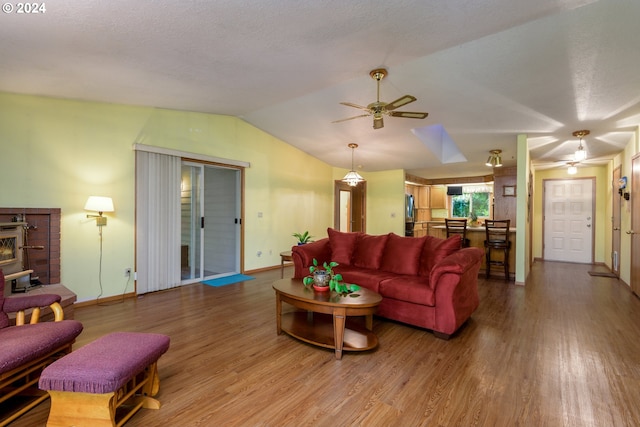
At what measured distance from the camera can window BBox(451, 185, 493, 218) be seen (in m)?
9.29

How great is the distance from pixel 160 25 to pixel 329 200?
5.97 meters

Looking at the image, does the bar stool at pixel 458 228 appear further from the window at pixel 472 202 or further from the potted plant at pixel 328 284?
the potted plant at pixel 328 284

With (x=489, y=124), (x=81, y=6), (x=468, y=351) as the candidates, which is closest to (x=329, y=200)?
(x=489, y=124)

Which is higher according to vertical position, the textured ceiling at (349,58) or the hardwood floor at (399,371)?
the textured ceiling at (349,58)

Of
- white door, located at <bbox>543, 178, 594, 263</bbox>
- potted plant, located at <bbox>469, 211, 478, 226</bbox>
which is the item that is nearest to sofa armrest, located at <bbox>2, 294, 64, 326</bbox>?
potted plant, located at <bbox>469, 211, 478, 226</bbox>

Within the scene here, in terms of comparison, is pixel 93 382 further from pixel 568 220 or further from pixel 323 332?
pixel 568 220

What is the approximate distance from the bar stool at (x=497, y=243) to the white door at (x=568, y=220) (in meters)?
3.18

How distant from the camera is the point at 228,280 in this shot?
5273mm

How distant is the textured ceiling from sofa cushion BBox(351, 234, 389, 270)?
77.5 inches

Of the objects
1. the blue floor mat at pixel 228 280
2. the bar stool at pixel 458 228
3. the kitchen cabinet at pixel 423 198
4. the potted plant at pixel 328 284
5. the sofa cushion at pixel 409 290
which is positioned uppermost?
the kitchen cabinet at pixel 423 198

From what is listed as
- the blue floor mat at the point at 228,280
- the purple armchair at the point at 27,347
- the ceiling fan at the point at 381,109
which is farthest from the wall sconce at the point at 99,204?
the ceiling fan at the point at 381,109

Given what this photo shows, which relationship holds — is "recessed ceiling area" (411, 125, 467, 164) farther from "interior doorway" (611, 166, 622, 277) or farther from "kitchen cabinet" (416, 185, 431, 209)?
"interior doorway" (611, 166, 622, 277)

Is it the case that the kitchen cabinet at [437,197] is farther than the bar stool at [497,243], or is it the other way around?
the kitchen cabinet at [437,197]

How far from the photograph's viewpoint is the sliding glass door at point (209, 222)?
5191mm
